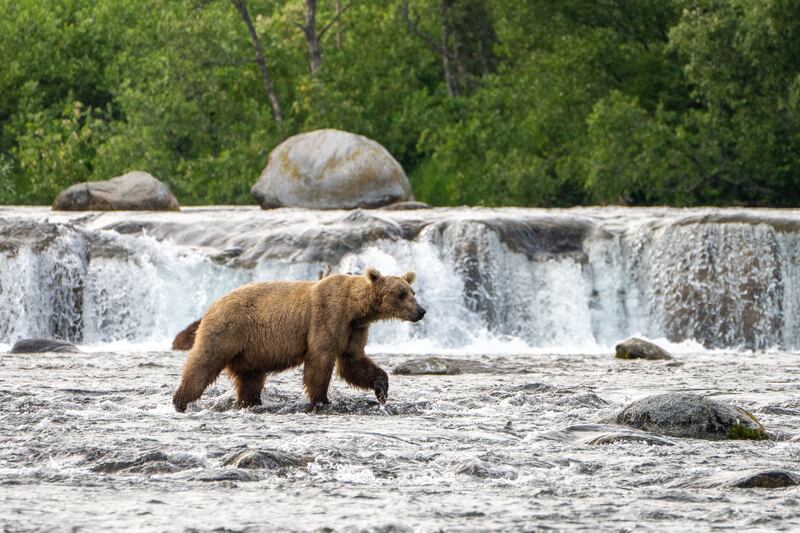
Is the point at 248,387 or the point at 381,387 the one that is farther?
the point at 248,387

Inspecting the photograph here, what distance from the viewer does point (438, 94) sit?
148 feet

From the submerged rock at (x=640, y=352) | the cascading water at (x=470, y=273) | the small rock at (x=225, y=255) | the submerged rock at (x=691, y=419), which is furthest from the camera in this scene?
the small rock at (x=225, y=255)

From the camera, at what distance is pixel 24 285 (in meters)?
23.9

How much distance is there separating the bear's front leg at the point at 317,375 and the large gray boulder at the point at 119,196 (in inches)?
751

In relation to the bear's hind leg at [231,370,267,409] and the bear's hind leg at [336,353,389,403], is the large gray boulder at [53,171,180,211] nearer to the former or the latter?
the bear's hind leg at [231,370,267,409]

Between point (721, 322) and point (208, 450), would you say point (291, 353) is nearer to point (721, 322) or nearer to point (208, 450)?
point (208, 450)

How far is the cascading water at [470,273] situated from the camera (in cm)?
2416

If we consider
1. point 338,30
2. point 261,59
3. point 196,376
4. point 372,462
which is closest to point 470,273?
point 196,376

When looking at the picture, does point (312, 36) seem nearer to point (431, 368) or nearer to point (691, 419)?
point (431, 368)

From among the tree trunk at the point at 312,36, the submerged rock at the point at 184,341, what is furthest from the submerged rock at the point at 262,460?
the tree trunk at the point at 312,36

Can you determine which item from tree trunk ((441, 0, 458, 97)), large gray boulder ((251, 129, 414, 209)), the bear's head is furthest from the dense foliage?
the bear's head

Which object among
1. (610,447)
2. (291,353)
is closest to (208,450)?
(291,353)

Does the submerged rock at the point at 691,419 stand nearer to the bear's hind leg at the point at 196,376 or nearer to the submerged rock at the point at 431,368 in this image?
the bear's hind leg at the point at 196,376

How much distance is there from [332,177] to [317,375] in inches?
828
